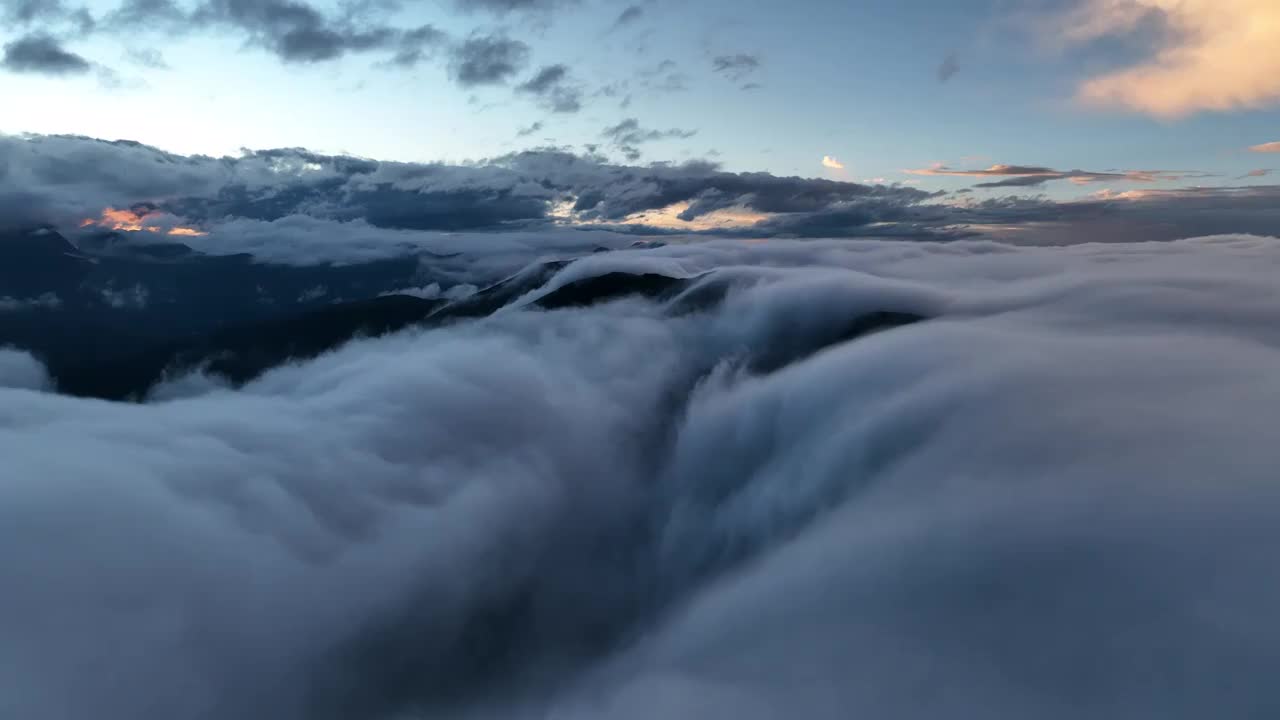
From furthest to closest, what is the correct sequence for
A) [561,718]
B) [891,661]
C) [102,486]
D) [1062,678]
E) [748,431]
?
1. [748,431]
2. [561,718]
3. [102,486]
4. [891,661]
5. [1062,678]

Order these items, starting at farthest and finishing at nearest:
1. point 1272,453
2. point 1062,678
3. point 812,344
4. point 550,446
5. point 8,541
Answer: point 812,344 → point 550,446 → point 8,541 → point 1272,453 → point 1062,678

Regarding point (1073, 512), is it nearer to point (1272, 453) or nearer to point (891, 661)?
point (1272, 453)

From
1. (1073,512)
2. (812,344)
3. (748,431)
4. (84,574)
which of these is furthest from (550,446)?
(1073,512)

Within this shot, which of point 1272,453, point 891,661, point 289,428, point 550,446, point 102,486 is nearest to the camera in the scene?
point 891,661

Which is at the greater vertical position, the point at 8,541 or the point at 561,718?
the point at 8,541

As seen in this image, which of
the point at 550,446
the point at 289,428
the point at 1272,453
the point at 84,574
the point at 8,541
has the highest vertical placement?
the point at 1272,453

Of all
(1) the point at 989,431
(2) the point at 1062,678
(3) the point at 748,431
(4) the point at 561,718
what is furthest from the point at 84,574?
(3) the point at 748,431

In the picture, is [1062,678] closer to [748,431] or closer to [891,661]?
[891,661]

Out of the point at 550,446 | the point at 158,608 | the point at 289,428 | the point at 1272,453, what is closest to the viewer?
the point at 1272,453

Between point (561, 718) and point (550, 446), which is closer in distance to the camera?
point (561, 718)
